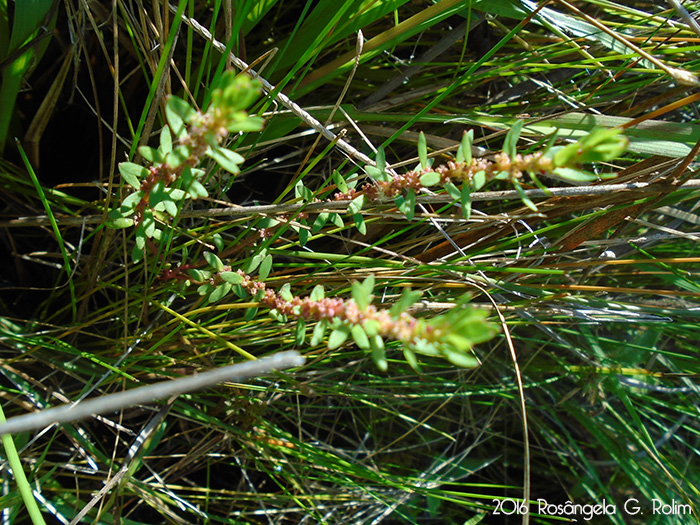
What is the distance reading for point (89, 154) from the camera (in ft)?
3.31

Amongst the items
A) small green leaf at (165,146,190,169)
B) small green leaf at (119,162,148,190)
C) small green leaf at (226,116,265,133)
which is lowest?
small green leaf at (119,162,148,190)

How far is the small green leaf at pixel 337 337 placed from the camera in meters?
0.41

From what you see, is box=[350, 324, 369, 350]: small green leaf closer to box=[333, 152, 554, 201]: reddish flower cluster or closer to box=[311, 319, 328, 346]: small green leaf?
box=[311, 319, 328, 346]: small green leaf

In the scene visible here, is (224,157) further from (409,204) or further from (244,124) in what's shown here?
(409,204)

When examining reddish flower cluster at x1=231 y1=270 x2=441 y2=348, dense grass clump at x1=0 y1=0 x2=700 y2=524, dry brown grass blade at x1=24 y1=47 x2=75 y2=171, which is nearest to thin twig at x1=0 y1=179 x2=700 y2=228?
dense grass clump at x1=0 y1=0 x2=700 y2=524

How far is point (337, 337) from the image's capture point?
41 cm

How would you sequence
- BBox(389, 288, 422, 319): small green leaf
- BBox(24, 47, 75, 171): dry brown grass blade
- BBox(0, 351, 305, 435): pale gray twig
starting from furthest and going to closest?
BBox(24, 47, 75, 171): dry brown grass blade, BBox(389, 288, 422, 319): small green leaf, BBox(0, 351, 305, 435): pale gray twig

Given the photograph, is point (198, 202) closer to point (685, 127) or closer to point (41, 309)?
point (41, 309)

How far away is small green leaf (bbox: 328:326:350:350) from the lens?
41cm

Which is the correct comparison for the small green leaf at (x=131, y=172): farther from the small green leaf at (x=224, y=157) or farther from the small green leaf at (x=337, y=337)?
the small green leaf at (x=337, y=337)

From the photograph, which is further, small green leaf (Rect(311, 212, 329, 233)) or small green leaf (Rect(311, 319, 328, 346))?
small green leaf (Rect(311, 212, 329, 233))

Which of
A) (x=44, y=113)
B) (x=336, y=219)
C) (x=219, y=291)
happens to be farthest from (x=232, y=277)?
(x=44, y=113)

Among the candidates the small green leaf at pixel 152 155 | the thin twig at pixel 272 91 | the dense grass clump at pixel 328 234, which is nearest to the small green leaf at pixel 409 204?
the dense grass clump at pixel 328 234

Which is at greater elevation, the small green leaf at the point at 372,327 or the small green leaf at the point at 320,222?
the small green leaf at the point at 372,327
